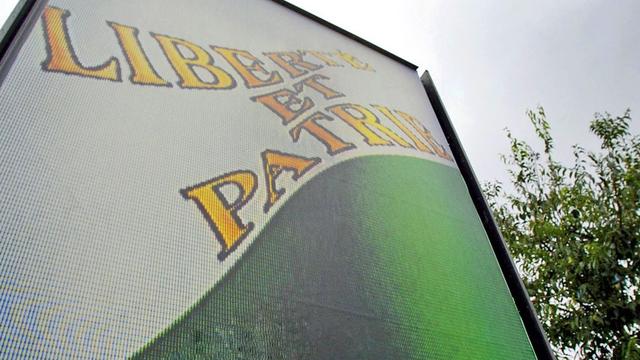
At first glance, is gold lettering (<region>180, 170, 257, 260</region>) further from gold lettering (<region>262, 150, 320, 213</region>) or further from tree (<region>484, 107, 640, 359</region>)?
tree (<region>484, 107, 640, 359</region>)

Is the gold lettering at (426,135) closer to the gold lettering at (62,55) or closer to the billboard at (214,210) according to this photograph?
the billboard at (214,210)

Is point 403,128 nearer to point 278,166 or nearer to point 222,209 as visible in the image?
point 278,166

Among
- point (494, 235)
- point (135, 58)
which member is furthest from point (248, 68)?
point (494, 235)

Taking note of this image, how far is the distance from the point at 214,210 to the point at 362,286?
54 cm

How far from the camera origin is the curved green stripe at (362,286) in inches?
42.7

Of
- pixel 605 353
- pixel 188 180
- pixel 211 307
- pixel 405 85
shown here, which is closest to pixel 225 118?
pixel 188 180

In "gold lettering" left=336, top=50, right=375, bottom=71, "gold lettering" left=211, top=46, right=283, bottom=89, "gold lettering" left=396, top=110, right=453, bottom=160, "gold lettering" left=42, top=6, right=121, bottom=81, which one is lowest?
"gold lettering" left=42, top=6, right=121, bottom=81

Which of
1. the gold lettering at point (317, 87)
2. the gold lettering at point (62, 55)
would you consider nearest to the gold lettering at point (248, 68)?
the gold lettering at point (317, 87)

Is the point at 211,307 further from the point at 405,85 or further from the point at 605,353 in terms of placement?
the point at 605,353

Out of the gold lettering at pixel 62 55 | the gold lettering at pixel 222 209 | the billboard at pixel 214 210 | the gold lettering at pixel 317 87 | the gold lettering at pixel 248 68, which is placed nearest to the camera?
the billboard at pixel 214 210

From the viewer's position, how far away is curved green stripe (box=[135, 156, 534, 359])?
108cm

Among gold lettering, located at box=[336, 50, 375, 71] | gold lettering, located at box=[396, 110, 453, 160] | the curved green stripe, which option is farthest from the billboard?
gold lettering, located at box=[336, 50, 375, 71]

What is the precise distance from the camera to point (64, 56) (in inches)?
54.5

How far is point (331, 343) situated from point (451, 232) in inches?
34.9
